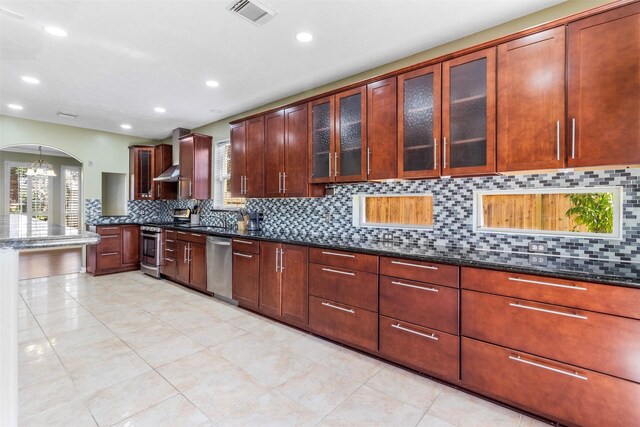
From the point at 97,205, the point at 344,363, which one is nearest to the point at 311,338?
the point at 344,363

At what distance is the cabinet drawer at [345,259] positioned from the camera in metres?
2.60

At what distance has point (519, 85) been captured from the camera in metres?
2.14

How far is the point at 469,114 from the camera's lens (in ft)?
7.74

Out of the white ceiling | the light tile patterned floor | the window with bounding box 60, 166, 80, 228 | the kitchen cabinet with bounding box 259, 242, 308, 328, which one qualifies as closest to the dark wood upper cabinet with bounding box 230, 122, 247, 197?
the white ceiling

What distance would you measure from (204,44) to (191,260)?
3.08 meters

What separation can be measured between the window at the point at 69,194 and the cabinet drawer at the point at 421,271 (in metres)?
10.1

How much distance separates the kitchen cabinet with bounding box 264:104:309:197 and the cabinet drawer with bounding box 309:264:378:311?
0.99 m

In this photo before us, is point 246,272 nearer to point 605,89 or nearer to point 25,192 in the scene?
point 605,89

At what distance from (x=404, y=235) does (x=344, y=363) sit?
4.34ft

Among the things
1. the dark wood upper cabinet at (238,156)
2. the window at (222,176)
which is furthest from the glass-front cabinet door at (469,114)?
the window at (222,176)

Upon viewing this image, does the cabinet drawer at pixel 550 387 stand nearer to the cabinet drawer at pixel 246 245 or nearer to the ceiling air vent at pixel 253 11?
the cabinet drawer at pixel 246 245

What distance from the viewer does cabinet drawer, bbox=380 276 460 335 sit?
7.11 ft

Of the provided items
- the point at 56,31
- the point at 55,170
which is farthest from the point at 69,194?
the point at 56,31

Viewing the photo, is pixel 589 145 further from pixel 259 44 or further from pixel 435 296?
pixel 259 44
